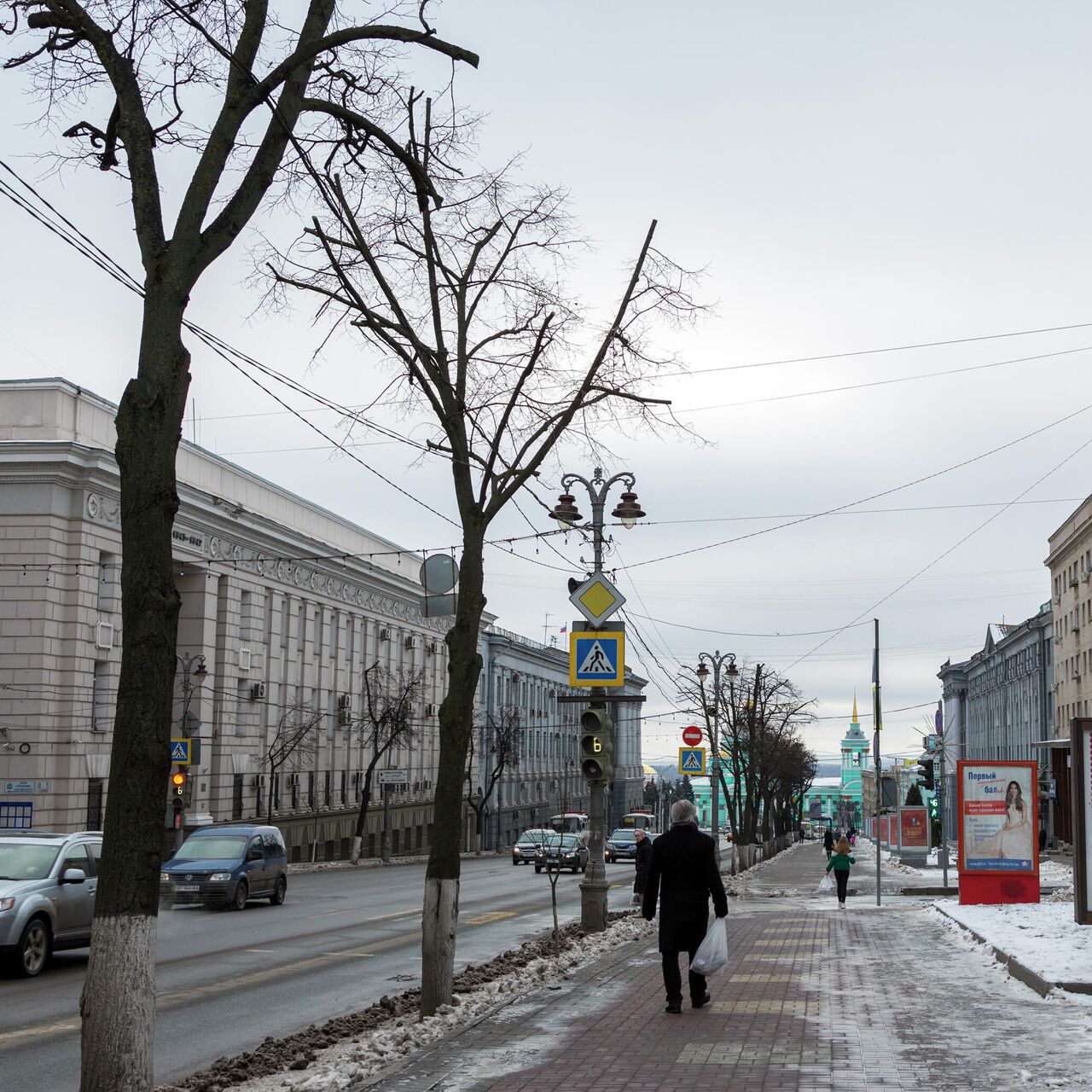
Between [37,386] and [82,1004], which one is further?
[37,386]

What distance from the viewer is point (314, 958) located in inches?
735

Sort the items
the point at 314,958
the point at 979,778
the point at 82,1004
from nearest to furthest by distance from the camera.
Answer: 1. the point at 82,1004
2. the point at 314,958
3. the point at 979,778

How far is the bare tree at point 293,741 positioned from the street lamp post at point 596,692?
1374 inches

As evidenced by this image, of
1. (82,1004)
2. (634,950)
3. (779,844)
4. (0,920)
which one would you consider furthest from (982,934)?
(779,844)

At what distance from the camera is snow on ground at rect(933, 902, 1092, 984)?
41.9ft

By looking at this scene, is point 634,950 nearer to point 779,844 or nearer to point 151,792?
point 151,792

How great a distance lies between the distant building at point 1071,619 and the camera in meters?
70.4

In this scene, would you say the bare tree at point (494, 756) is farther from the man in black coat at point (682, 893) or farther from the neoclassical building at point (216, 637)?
the man in black coat at point (682, 893)

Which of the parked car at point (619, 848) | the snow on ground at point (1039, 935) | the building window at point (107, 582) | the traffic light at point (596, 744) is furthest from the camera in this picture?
the parked car at point (619, 848)

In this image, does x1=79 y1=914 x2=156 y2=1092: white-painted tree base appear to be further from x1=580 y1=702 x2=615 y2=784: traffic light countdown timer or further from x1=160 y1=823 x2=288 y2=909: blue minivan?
x1=160 y1=823 x2=288 y2=909: blue minivan

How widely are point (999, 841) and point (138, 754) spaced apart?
19608 mm

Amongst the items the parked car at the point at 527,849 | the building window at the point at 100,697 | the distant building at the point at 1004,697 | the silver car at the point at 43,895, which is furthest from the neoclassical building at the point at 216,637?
the distant building at the point at 1004,697

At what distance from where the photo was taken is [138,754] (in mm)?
7324

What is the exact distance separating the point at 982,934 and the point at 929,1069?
8.92 metres
